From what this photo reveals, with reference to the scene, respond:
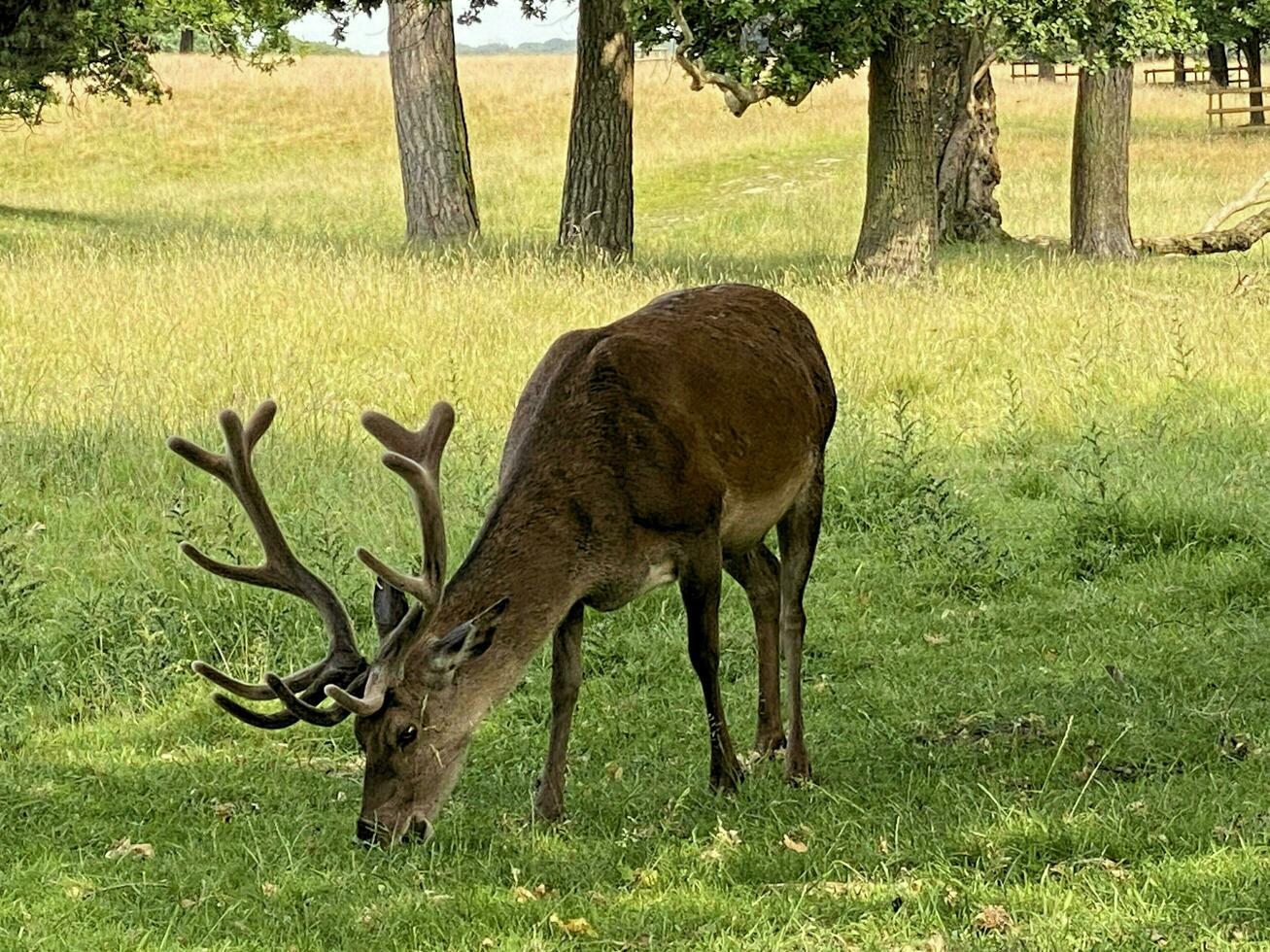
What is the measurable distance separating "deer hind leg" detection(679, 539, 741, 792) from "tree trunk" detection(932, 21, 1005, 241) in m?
19.6

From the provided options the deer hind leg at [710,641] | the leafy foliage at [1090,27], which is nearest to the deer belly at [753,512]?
the deer hind leg at [710,641]

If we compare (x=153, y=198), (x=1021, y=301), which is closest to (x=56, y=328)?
(x=1021, y=301)

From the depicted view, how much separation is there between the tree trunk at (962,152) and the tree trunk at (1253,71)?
25280 millimetres

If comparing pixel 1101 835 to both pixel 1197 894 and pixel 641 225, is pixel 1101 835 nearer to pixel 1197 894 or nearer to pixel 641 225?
pixel 1197 894

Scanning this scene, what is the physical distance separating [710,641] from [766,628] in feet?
2.83

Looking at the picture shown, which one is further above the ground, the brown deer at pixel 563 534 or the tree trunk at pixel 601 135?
the tree trunk at pixel 601 135

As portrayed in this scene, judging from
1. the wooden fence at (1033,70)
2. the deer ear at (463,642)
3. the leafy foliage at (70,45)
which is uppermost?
the wooden fence at (1033,70)

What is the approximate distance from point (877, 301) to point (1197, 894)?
10452 mm

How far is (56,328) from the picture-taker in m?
13.4

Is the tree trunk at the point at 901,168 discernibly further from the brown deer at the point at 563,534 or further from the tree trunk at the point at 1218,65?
the tree trunk at the point at 1218,65

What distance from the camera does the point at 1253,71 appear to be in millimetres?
53562

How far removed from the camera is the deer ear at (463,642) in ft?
17.0

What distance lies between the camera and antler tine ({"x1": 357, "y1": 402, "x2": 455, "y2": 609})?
16.6ft

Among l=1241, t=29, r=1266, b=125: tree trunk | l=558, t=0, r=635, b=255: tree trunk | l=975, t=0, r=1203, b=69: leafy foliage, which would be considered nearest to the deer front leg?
l=975, t=0, r=1203, b=69: leafy foliage
